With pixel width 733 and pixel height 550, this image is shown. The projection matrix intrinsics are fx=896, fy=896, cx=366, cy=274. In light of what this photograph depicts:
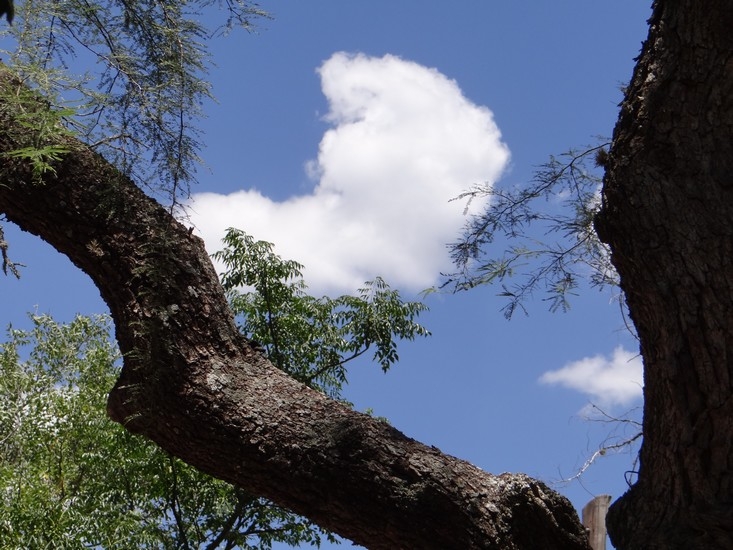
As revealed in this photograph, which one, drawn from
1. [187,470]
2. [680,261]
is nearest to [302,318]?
[187,470]

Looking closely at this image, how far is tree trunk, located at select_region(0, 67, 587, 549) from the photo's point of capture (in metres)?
2.89

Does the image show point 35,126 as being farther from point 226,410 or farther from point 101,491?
point 101,491

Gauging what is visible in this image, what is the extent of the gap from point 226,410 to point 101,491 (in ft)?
15.2

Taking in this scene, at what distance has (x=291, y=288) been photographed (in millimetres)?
7094

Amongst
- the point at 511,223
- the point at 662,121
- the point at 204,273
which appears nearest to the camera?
the point at 662,121

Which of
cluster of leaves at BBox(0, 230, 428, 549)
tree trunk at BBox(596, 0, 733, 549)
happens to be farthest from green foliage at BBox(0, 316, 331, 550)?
tree trunk at BBox(596, 0, 733, 549)

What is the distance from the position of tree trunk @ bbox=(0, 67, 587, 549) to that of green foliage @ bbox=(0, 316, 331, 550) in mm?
3471

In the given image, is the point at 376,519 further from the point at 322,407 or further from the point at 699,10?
the point at 699,10

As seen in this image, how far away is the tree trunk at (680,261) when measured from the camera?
7.70ft

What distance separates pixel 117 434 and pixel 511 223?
12.8 ft

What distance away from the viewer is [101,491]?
7191 mm

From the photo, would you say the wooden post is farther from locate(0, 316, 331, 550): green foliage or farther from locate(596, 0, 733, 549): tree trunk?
locate(0, 316, 331, 550): green foliage

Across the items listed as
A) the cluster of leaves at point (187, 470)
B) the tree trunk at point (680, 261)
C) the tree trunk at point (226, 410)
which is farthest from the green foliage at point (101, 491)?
the tree trunk at point (680, 261)

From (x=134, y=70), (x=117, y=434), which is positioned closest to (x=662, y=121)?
(x=134, y=70)
